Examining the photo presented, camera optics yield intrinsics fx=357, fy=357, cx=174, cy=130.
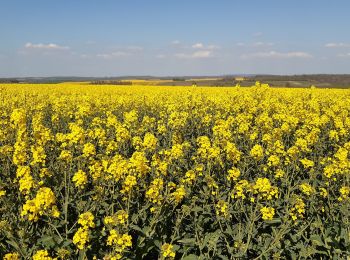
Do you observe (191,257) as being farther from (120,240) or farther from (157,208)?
(120,240)

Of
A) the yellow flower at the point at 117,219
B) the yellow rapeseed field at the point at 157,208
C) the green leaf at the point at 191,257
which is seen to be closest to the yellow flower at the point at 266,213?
the yellow rapeseed field at the point at 157,208

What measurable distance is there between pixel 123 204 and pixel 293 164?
9.43 ft

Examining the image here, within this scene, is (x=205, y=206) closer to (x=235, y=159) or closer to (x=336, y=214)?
(x=235, y=159)

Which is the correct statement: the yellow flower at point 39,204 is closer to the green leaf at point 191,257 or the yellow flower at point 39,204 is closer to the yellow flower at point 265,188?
the green leaf at point 191,257

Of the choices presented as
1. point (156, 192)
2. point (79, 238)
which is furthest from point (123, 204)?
point (79, 238)

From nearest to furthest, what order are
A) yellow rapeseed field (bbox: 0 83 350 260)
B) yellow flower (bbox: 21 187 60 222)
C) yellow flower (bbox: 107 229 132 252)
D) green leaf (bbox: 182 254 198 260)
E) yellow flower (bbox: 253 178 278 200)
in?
yellow flower (bbox: 107 229 132 252)
yellow flower (bbox: 21 187 60 222)
yellow rapeseed field (bbox: 0 83 350 260)
green leaf (bbox: 182 254 198 260)
yellow flower (bbox: 253 178 278 200)

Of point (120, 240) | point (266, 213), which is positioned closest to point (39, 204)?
point (120, 240)

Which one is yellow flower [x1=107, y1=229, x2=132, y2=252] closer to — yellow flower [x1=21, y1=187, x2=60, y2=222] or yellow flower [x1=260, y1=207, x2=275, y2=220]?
yellow flower [x1=21, y1=187, x2=60, y2=222]

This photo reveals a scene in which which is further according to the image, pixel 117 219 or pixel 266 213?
pixel 266 213

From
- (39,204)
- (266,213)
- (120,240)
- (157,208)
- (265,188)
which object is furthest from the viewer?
(265,188)

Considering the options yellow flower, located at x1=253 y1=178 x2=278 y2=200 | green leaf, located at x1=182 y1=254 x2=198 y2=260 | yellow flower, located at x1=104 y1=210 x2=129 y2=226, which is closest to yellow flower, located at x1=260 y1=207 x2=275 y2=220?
yellow flower, located at x1=253 y1=178 x2=278 y2=200

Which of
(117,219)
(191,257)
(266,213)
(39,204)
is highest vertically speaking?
(39,204)

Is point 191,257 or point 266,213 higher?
point 266,213

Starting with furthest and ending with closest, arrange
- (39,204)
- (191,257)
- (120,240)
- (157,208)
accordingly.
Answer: (157,208) < (191,257) < (39,204) < (120,240)
